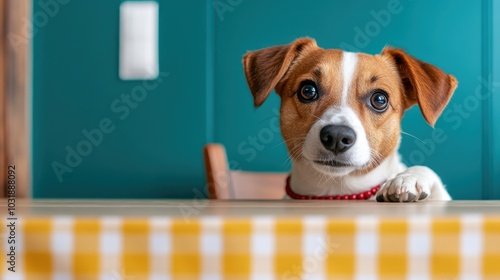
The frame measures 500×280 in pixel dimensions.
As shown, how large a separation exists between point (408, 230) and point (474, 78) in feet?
9.61

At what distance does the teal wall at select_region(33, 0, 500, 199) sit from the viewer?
3270 mm

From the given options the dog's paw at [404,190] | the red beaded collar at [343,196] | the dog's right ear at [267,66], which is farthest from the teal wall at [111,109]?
the dog's paw at [404,190]

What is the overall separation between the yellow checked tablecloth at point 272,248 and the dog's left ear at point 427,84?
0.99 m

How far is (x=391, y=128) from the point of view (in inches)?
62.1

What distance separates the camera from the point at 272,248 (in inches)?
21.9

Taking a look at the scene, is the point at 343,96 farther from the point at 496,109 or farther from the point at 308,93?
the point at 496,109

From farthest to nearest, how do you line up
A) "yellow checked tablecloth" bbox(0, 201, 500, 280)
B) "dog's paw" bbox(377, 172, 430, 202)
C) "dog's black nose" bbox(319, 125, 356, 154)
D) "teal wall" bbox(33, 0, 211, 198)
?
1. "teal wall" bbox(33, 0, 211, 198)
2. "dog's black nose" bbox(319, 125, 356, 154)
3. "dog's paw" bbox(377, 172, 430, 202)
4. "yellow checked tablecloth" bbox(0, 201, 500, 280)

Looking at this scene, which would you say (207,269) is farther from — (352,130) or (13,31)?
(13,31)

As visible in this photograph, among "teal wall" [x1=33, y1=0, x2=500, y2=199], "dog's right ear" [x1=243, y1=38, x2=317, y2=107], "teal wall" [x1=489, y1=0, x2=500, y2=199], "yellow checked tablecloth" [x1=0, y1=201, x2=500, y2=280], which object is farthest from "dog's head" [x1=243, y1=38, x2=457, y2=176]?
"teal wall" [x1=489, y1=0, x2=500, y2=199]

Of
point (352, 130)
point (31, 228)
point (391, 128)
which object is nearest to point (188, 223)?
point (31, 228)

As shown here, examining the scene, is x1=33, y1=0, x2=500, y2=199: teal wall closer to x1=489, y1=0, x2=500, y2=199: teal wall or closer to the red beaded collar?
x1=489, y1=0, x2=500, y2=199: teal wall

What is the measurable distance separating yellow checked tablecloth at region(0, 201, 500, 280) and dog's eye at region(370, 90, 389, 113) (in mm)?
975

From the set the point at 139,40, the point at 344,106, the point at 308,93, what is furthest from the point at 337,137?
the point at 139,40

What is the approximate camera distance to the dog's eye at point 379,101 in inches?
60.0
